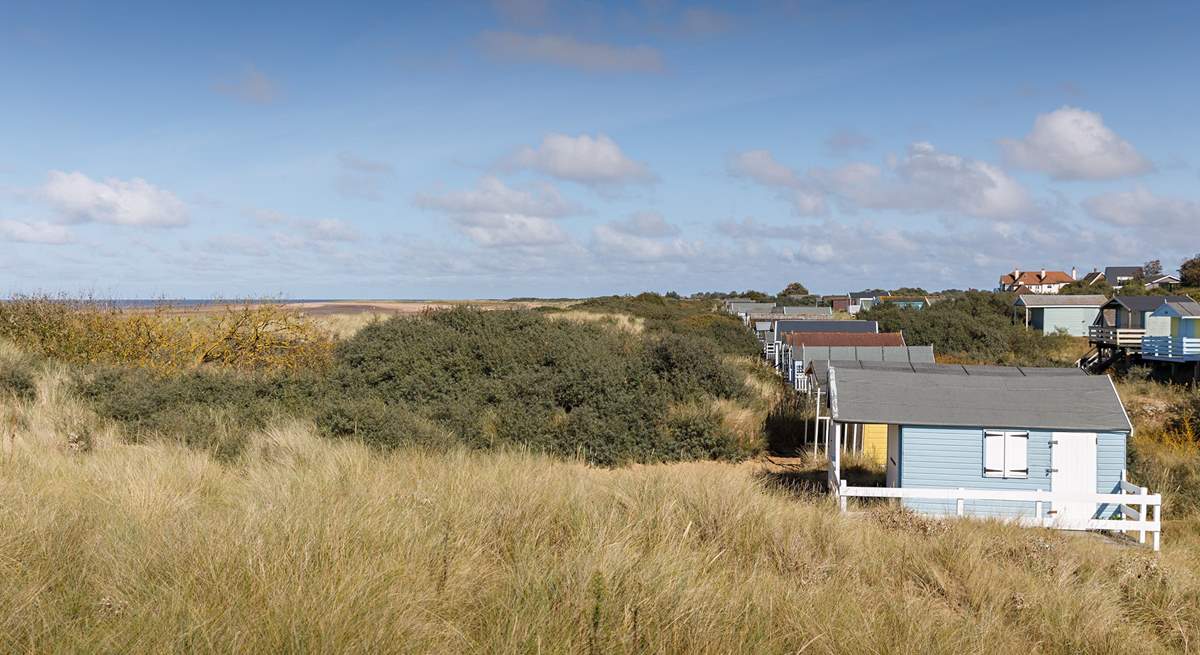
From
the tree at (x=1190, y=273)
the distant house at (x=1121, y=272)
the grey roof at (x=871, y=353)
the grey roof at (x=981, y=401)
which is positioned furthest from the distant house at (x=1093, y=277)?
the grey roof at (x=981, y=401)

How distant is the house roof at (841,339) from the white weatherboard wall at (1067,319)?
25640 mm

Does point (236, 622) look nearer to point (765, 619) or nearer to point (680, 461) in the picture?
point (765, 619)

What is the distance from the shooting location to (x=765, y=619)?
4125 mm

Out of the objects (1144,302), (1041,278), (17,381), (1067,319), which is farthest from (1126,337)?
(1041,278)

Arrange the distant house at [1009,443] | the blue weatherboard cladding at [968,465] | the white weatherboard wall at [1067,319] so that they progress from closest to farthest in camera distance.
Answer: the distant house at [1009,443] < the blue weatherboard cladding at [968,465] < the white weatherboard wall at [1067,319]

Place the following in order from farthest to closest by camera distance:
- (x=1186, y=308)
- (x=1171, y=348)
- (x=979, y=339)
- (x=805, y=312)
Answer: (x=805, y=312)
(x=979, y=339)
(x=1186, y=308)
(x=1171, y=348)

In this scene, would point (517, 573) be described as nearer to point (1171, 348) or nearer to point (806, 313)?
point (1171, 348)

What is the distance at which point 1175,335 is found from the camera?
31.3 m

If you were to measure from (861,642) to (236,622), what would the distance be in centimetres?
321

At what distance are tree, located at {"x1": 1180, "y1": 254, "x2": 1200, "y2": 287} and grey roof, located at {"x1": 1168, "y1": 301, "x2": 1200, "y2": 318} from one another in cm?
5342

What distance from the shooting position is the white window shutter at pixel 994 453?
39.8ft

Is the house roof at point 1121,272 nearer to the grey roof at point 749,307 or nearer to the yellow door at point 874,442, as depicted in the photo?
the grey roof at point 749,307

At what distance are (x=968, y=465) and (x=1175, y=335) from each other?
26.8 metres

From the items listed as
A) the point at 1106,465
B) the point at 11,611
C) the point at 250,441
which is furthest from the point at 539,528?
the point at 1106,465
